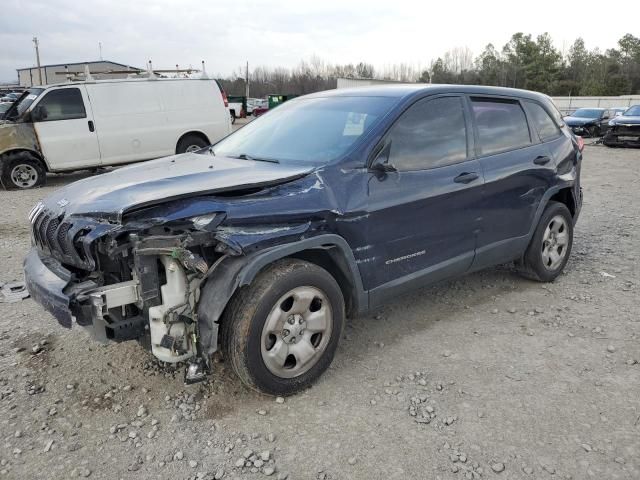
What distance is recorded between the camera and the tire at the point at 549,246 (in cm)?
467

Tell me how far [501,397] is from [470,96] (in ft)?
7.55

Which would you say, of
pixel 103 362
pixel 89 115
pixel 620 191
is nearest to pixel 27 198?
pixel 89 115

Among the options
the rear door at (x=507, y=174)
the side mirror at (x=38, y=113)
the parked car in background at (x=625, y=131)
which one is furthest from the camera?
the parked car in background at (x=625, y=131)

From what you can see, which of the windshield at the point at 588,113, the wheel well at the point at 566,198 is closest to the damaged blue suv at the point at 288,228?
the wheel well at the point at 566,198

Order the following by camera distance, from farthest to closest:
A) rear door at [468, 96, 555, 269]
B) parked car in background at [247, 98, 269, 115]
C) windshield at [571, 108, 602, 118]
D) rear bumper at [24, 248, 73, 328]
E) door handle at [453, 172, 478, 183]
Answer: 1. parked car in background at [247, 98, 269, 115]
2. windshield at [571, 108, 602, 118]
3. rear door at [468, 96, 555, 269]
4. door handle at [453, 172, 478, 183]
5. rear bumper at [24, 248, 73, 328]

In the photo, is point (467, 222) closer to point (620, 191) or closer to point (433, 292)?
point (433, 292)

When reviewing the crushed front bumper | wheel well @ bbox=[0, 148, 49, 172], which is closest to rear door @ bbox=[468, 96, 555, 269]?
the crushed front bumper

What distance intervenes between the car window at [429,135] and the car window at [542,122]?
111cm

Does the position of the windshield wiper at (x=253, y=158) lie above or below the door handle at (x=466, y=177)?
above

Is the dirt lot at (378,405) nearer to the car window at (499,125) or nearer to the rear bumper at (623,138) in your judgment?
the car window at (499,125)

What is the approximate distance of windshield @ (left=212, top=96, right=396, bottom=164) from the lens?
11.3 ft

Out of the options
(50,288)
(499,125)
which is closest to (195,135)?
(499,125)

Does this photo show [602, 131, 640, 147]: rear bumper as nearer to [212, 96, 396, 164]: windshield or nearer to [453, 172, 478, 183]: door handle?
[453, 172, 478, 183]: door handle

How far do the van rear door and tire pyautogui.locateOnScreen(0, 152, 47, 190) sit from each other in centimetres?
28
